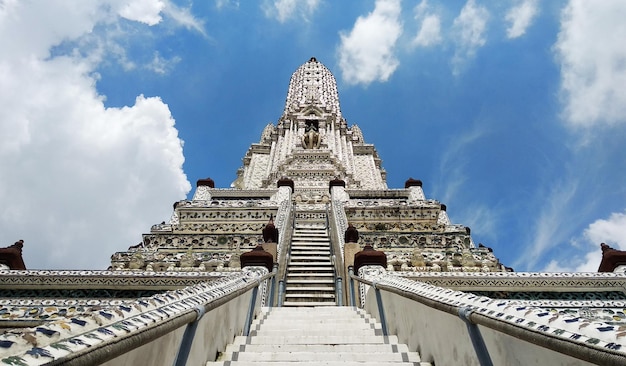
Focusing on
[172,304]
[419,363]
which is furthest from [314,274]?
[172,304]

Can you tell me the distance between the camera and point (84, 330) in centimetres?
147

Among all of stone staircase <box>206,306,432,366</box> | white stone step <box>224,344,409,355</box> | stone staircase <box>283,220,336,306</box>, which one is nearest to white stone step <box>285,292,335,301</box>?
stone staircase <box>283,220,336,306</box>

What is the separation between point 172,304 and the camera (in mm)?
2260

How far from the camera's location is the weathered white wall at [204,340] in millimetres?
1829

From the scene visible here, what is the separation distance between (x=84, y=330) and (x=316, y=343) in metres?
2.44

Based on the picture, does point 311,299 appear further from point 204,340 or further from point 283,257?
point 204,340

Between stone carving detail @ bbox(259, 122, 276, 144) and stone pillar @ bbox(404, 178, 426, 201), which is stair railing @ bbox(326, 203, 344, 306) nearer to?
stone pillar @ bbox(404, 178, 426, 201)

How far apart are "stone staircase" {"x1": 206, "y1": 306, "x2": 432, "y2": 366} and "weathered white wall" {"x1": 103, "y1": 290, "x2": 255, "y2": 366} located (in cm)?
11

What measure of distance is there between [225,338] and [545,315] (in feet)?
8.12

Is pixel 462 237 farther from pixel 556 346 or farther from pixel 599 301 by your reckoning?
pixel 556 346

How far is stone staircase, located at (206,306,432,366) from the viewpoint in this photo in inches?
121

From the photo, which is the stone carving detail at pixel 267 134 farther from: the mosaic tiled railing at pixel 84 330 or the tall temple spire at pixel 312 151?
the mosaic tiled railing at pixel 84 330

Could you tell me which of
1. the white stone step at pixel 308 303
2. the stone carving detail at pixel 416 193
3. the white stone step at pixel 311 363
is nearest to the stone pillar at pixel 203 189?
the stone carving detail at pixel 416 193

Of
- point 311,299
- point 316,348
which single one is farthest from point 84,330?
point 311,299
